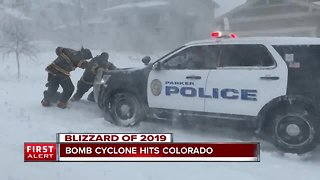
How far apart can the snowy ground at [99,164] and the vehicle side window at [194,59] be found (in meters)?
1.23

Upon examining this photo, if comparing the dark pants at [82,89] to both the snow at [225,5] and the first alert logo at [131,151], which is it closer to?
the first alert logo at [131,151]

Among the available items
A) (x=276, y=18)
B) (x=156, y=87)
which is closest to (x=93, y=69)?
(x=156, y=87)

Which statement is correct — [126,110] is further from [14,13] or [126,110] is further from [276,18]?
[14,13]

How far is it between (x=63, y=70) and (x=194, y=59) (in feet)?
12.1

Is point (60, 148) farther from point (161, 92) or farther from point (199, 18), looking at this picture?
point (199, 18)

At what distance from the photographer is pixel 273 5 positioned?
23359 mm

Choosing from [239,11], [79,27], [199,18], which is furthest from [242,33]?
[79,27]

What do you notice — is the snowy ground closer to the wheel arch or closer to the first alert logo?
the first alert logo

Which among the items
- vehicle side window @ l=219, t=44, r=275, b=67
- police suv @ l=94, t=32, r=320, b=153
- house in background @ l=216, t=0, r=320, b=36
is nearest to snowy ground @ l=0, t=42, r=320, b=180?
police suv @ l=94, t=32, r=320, b=153

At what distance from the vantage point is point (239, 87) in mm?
6512

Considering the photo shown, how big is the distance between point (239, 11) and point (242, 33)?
1305 mm

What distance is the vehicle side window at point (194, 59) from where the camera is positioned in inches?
274

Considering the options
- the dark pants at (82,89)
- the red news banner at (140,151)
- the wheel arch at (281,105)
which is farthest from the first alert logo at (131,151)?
the dark pants at (82,89)

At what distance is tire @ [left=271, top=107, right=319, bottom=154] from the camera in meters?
5.99
